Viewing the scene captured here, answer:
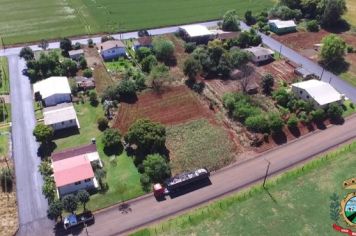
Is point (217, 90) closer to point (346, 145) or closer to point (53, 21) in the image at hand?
point (346, 145)

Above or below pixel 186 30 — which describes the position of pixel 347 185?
below

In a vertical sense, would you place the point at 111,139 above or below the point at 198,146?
above

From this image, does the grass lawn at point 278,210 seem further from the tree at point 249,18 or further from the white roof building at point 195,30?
the tree at point 249,18

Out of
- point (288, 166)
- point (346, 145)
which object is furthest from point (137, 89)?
point (346, 145)

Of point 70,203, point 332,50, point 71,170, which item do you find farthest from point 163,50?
point 70,203

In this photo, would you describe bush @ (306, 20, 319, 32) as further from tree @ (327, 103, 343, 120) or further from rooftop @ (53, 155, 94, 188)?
rooftop @ (53, 155, 94, 188)

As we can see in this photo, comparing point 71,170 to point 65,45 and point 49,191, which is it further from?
point 65,45

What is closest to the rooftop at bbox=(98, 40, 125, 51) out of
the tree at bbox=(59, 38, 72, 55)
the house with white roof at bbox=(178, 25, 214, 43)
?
the tree at bbox=(59, 38, 72, 55)
